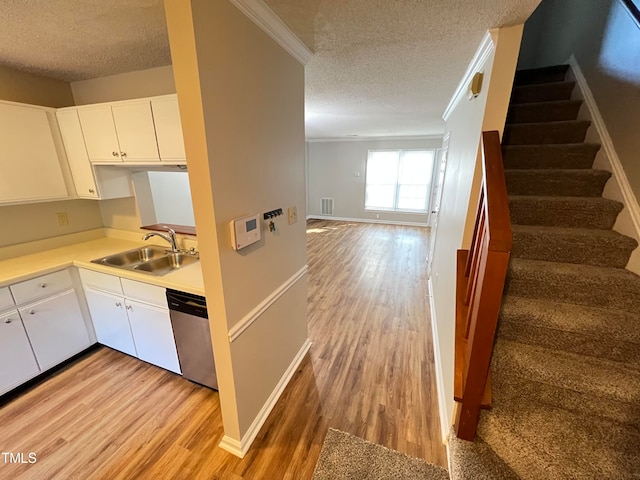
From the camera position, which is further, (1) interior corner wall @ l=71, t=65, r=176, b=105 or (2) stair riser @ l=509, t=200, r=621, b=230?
(1) interior corner wall @ l=71, t=65, r=176, b=105

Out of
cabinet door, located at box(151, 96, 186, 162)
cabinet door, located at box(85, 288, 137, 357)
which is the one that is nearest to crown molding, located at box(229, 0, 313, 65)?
cabinet door, located at box(151, 96, 186, 162)

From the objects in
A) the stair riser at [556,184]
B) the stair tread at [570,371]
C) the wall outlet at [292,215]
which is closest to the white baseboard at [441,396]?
the stair tread at [570,371]

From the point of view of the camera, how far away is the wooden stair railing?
849mm

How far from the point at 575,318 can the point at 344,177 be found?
6778 millimetres

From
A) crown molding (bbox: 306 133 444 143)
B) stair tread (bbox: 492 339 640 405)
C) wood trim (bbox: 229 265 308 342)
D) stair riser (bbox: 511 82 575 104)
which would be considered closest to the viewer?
stair tread (bbox: 492 339 640 405)

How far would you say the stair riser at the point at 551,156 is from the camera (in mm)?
1923

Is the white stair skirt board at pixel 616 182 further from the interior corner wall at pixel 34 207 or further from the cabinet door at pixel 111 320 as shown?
the interior corner wall at pixel 34 207

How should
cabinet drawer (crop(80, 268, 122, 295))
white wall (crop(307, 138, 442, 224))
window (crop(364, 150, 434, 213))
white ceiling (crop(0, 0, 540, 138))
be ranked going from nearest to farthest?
white ceiling (crop(0, 0, 540, 138))
cabinet drawer (crop(80, 268, 122, 295))
window (crop(364, 150, 434, 213))
white wall (crop(307, 138, 442, 224))

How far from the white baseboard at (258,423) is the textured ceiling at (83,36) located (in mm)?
2347

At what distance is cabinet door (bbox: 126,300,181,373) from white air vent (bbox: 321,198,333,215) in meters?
6.59

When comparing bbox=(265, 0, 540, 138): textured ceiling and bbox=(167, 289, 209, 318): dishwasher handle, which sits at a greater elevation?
bbox=(265, 0, 540, 138): textured ceiling

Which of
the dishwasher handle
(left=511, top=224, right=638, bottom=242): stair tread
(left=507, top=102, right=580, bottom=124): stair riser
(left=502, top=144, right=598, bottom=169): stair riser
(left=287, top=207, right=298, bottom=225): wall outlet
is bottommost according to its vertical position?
the dishwasher handle

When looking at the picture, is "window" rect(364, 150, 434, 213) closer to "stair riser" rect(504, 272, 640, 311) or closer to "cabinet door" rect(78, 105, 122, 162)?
"stair riser" rect(504, 272, 640, 311)

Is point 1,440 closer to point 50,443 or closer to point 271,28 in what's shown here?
point 50,443
